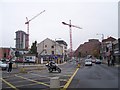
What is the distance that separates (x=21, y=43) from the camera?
168m

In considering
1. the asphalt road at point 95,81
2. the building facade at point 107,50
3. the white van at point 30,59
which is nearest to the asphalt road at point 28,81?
the asphalt road at point 95,81

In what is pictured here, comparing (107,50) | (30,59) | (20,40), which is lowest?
(30,59)

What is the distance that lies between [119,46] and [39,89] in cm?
6526

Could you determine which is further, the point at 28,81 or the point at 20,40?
the point at 20,40

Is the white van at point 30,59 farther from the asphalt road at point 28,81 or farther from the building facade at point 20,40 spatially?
the building facade at point 20,40

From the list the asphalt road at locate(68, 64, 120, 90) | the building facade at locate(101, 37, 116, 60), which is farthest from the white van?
the asphalt road at locate(68, 64, 120, 90)

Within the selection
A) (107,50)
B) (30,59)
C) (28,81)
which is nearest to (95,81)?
(28,81)

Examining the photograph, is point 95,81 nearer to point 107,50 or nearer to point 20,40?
point 107,50

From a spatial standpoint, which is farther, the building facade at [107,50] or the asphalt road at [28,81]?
the building facade at [107,50]

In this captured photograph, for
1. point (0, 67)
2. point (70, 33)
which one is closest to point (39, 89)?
point (0, 67)

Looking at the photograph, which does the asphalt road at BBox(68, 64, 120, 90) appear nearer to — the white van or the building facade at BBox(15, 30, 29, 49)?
the white van

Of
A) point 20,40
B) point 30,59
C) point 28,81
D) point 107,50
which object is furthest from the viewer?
point 20,40

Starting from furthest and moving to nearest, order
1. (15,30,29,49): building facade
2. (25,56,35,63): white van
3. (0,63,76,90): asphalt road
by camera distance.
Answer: (15,30,29,49): building facade
(25,56,35,63): white van
(0,63,76,90): asphalt road

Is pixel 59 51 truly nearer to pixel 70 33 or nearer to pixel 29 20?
pixel 70 33
